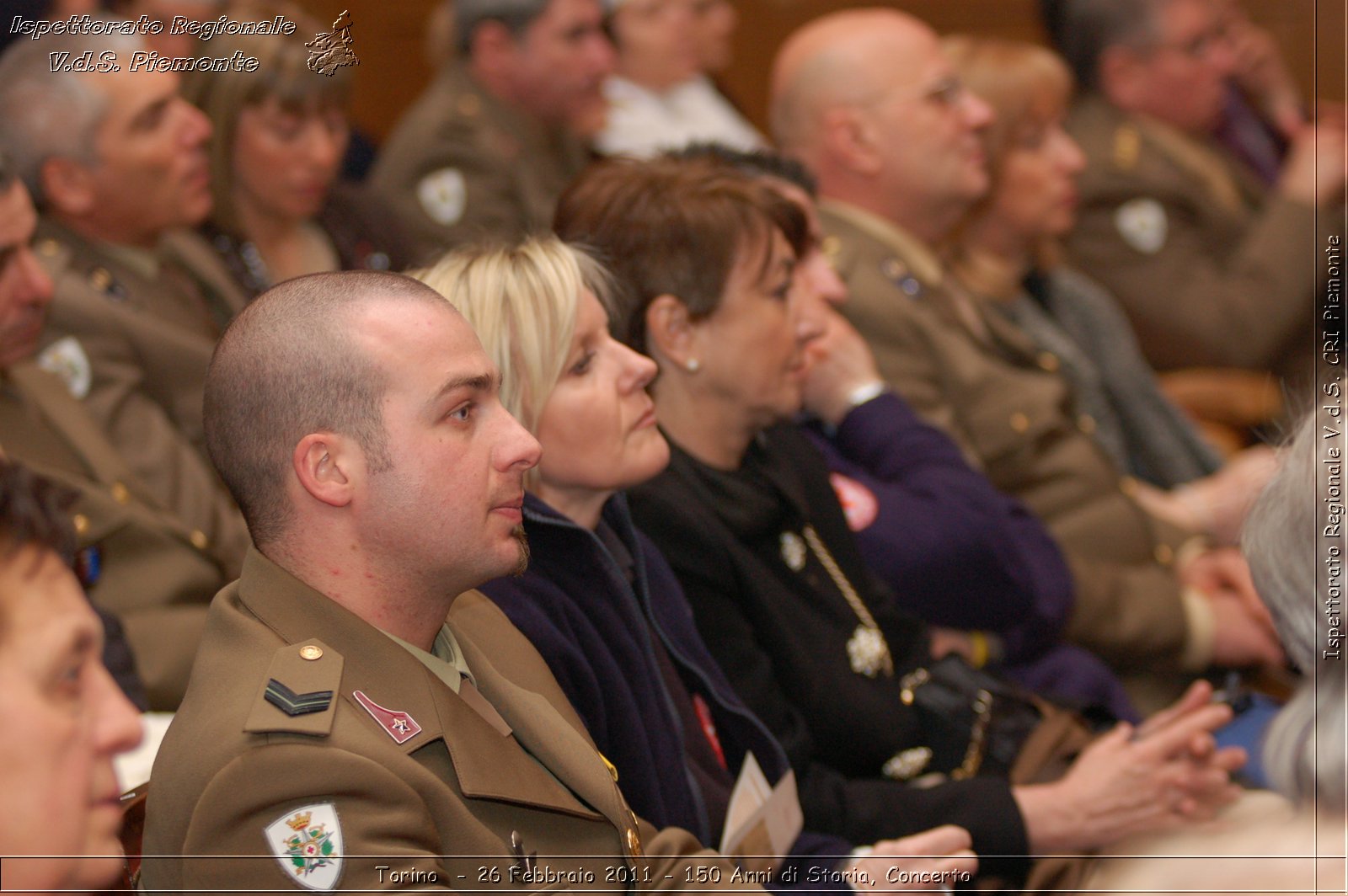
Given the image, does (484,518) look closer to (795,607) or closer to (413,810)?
(413,810)

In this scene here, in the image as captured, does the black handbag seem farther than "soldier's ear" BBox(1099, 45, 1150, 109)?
No

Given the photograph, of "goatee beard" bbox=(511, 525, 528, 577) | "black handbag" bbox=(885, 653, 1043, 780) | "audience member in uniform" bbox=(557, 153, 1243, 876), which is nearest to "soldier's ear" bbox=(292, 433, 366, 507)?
"goatee beard" bbox=(511, 525, 528, 577)

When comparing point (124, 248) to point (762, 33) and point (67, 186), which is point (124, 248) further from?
point (762, 33)

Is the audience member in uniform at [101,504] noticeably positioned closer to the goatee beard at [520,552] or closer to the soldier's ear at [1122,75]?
the goatee beard at [520,552]

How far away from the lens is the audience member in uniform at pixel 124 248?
2.46 m

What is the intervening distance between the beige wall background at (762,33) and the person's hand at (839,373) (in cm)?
252

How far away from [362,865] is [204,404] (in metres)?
0.48

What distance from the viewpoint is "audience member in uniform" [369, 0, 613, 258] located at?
145 inches

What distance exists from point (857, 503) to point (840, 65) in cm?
123

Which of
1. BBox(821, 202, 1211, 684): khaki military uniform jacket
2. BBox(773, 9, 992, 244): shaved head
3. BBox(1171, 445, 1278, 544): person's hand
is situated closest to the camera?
BBox(821, 202, 1211, 684): khaki military uniform jacket

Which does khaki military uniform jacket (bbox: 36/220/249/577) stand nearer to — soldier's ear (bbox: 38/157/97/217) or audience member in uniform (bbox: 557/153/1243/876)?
soldier's ear (bbox: 38/157/97/217)

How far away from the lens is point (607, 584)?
1.65 meters

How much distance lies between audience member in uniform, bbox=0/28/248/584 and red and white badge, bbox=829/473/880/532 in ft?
3.32

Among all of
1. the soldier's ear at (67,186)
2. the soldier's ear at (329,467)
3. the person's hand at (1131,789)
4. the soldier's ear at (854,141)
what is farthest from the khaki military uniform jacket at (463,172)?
the soldier's ear at (329,467)
